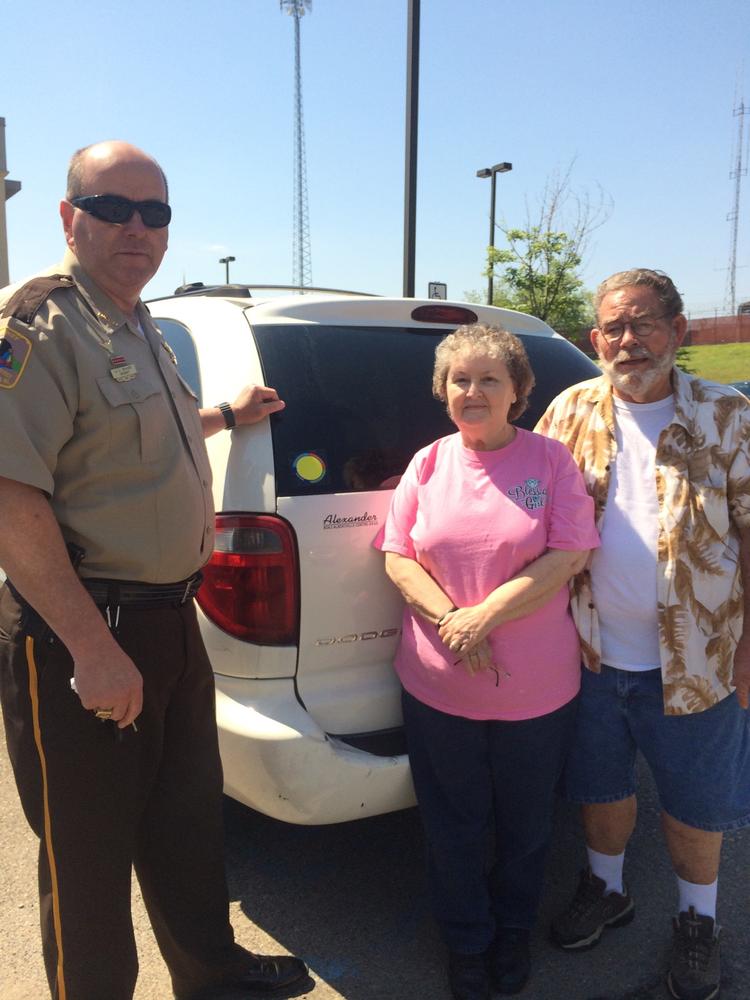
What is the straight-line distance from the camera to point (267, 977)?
8.04 feet

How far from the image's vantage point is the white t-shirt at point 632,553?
8.05ft

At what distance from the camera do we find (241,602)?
2379mm

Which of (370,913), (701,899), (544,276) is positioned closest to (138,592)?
(370,913)

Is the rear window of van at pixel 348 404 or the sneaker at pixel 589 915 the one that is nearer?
the rear window of van at pixel 348 404

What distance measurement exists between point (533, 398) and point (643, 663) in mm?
1121

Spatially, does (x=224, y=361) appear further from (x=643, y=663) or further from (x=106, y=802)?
(x=643, y=663)

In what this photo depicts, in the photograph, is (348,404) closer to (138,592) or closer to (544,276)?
(138,592)

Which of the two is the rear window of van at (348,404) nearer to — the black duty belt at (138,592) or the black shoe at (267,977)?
the black duty belt at (138,592)

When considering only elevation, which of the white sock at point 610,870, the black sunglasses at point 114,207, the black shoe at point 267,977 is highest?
the black sunglasses at point 114,207

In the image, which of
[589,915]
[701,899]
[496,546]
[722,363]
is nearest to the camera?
[496,546]

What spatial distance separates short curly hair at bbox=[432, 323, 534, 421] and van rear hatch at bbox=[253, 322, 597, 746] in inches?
9.1

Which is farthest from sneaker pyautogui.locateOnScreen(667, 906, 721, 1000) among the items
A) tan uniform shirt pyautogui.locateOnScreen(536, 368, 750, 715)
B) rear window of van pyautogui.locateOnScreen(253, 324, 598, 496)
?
rear window of van pyautogui.locateOnScreen(253, 324, 598, 496)

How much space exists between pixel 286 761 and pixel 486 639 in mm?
656

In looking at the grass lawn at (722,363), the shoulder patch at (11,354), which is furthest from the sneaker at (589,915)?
the grass lawn at (722,363)
